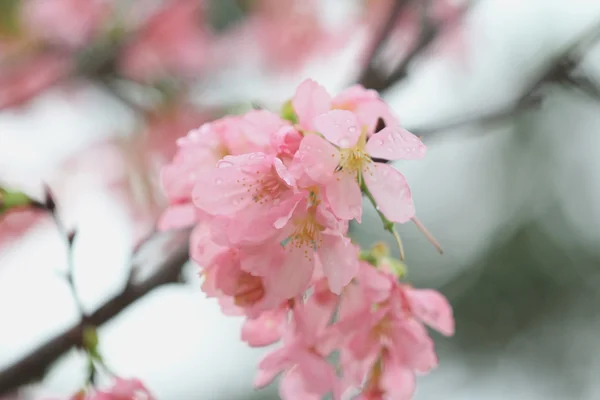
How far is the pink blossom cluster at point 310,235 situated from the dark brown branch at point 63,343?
0.37 feet

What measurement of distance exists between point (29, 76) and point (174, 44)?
428 mm

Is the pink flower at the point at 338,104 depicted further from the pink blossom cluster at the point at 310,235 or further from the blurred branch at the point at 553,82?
the blurred branch at the point at 553,82

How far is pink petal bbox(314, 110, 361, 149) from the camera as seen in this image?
0.37 metres

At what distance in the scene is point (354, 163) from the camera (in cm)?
39

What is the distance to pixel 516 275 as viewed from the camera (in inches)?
113

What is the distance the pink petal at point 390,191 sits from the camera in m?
0.39

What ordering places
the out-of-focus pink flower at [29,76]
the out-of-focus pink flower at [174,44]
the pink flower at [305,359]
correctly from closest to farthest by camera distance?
the pink flower at [305,359], the out-of-focus pink flower at [29,76], the out-of-focus pink flower at [174,44]

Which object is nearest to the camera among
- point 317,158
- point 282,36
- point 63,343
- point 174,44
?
point 317,158

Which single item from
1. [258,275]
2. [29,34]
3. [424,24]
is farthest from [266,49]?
[258,275]

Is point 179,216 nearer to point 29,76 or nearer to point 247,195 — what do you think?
point 247,195

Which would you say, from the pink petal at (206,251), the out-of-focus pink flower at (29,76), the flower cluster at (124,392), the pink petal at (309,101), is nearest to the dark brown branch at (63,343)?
the flower cluster at (124,392)

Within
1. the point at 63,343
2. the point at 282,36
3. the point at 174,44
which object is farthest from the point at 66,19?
the point at 63,343

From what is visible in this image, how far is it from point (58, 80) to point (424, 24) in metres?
0.77

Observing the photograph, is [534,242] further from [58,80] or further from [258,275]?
[258,275]
